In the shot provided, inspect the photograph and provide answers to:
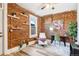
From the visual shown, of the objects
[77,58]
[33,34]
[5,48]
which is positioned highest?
[33,34]

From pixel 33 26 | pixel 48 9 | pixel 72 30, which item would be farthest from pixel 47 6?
pixel 72 30

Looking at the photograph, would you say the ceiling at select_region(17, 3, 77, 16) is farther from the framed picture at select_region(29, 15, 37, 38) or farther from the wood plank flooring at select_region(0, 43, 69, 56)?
the wood plank flooring at select_region(0, 43, 69, 56)

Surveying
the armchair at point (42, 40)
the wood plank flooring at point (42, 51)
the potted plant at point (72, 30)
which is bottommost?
the wood plank flooring at point (42, 51)

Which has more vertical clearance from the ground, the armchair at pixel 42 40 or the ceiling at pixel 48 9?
the ceiling at pixel 48 9

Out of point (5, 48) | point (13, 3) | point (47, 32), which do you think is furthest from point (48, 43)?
point (13, 3)

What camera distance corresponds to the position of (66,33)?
225 centimetres

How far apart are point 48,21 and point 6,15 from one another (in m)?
0.67

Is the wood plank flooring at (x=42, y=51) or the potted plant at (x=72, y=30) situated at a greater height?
the potted plant at (x=72, y=30)

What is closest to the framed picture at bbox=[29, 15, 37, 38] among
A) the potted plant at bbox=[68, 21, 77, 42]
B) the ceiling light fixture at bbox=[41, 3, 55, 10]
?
the ceiling light fixture at bbox=[41, 3, 55, 10]

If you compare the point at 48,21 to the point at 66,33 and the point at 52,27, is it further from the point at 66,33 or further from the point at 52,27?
the point at 66,33

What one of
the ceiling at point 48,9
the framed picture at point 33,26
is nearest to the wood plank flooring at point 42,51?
the framed picture at point 33,26

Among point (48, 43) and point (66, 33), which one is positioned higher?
point (66, 33)

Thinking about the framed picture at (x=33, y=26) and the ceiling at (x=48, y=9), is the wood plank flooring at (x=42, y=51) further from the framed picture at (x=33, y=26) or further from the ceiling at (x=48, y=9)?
the ceiling at (x=48, y=9)

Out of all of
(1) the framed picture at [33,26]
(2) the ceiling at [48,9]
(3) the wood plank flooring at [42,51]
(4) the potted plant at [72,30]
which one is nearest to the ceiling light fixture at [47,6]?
(2) the ceiling at [48,9]
